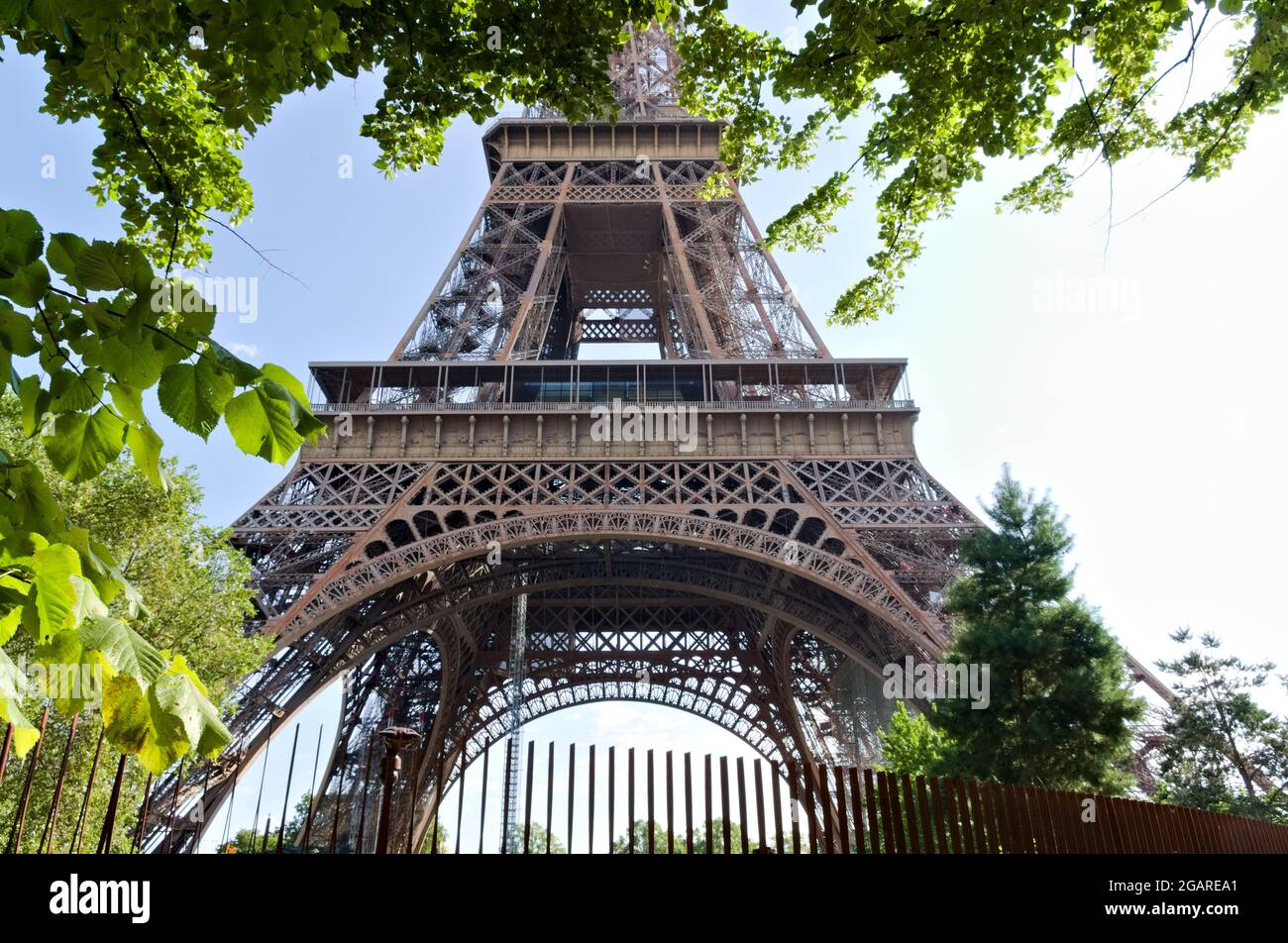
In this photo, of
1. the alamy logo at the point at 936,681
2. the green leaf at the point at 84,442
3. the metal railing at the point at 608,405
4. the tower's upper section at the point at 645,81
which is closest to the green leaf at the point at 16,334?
the green leaf at the point at 84,442

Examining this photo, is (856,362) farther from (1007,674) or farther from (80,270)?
(80,270)

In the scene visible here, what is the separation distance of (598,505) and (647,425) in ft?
13.0

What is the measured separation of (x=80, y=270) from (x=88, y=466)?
1.73ft

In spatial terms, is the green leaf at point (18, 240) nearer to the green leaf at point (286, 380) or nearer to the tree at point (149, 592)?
the green leaf at point (286, 380)

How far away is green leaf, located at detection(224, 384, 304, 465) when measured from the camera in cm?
197

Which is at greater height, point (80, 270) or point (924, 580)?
point (924, 580)

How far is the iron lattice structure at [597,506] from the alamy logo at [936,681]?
2.31 ft

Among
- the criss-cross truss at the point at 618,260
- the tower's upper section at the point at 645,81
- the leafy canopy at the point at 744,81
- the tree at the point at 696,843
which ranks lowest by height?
the tree at the point at 696,843

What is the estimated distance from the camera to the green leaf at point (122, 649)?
1.68 metres
